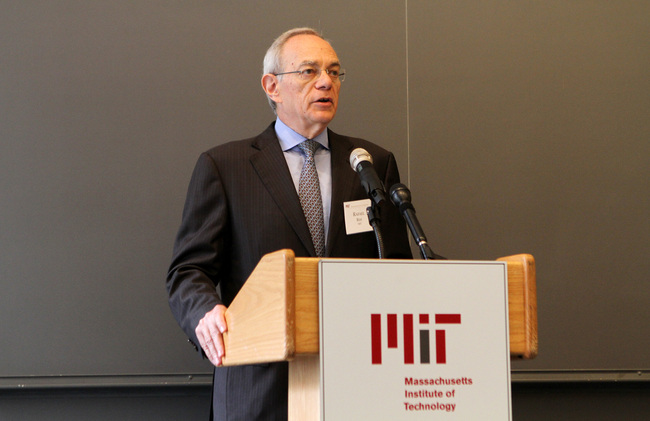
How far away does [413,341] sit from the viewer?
1.23 meters

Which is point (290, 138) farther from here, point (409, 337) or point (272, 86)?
point (409, 337)

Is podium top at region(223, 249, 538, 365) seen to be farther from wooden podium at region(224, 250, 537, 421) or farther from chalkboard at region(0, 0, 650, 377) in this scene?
chalkboard at region(0, 0, 650, 377)

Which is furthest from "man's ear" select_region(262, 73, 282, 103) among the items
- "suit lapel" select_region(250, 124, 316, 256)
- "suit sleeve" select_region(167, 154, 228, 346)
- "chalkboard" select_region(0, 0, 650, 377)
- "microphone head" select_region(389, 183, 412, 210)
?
"microphone head" select_region(389, 183, 412, 210)

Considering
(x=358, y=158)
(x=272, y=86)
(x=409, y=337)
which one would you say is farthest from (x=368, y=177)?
(x=272, y=86)

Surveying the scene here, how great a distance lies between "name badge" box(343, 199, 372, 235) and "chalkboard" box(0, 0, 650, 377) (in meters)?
0.78

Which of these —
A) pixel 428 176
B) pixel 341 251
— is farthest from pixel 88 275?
pixel 428 176

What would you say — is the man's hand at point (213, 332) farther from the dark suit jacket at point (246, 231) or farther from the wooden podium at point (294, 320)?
the dark suit jacket at point (246, 231)

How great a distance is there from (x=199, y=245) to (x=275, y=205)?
0.85 feet

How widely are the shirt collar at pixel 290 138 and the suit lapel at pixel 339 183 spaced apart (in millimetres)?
28

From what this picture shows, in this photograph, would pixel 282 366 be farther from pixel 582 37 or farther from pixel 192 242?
pixel 582 37

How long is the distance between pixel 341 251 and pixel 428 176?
0.91 meters

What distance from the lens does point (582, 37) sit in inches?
117

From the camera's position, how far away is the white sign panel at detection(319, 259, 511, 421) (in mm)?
1194

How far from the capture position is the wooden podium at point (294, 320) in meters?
1.16
